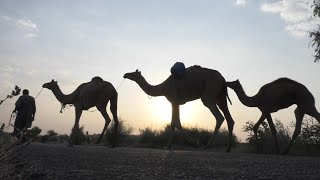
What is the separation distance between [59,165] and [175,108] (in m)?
7.25

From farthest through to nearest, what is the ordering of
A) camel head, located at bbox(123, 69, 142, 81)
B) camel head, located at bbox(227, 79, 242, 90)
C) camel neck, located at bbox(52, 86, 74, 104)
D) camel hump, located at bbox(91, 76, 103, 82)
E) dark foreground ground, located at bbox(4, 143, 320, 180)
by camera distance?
camel neck, located at bbox(52, 86, 74, 104) < camel hump, located at bbox(91, 76, 103, 82) < camel head, located at bbox(123, 69, 142, 81) < camel head, located at bbox(227, 79, 242, 90) < dark foreground ground, located at bbox(4, 143, 320, 180)

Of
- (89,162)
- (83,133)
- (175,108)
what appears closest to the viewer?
(89,162)

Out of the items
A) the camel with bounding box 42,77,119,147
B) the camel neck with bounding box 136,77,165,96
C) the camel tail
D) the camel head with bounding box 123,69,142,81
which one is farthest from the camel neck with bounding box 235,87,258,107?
the camel tail

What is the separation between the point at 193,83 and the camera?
13.3 metres

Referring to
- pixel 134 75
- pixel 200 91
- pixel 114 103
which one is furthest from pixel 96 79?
pixel 200 91

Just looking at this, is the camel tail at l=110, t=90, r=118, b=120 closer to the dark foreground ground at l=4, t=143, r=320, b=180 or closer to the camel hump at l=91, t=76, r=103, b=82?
the camel hump at l=91, t=76, r=103, b=82

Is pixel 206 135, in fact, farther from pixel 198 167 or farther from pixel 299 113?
pixel 198 167

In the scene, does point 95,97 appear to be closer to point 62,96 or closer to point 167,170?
point 62,96

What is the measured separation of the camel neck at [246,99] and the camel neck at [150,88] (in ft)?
7.54

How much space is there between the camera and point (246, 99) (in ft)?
44.5

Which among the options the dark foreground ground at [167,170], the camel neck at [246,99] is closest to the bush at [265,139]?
the camel neck at [246,99]

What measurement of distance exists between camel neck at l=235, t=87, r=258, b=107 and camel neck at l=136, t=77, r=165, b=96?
90.5 inches

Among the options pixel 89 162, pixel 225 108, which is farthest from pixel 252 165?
pixel 225 108

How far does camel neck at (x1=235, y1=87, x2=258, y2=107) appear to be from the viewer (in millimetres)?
13281
